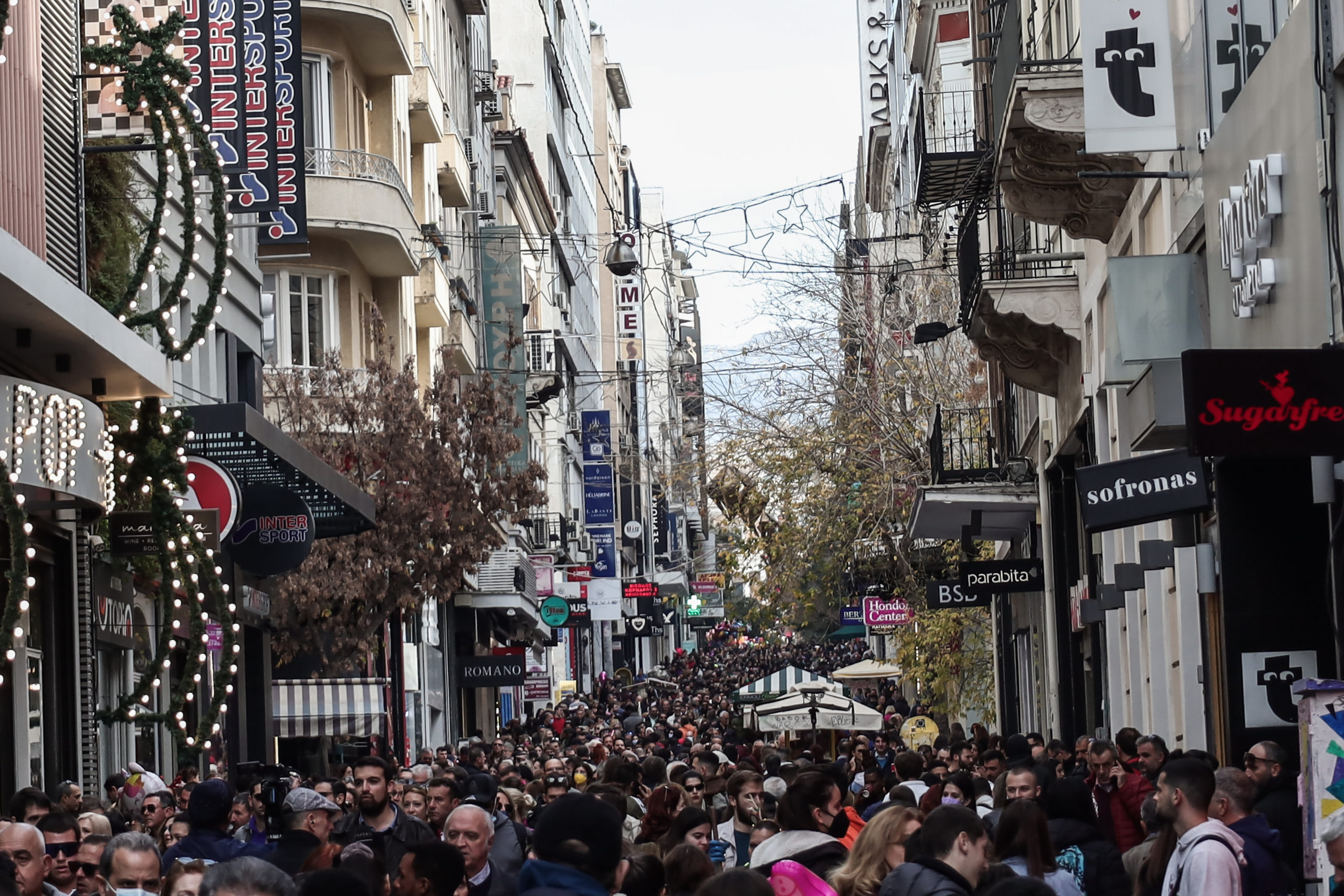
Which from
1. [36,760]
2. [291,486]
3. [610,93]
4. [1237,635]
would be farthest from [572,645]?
[1237,635]

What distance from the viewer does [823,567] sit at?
36844 millimetres

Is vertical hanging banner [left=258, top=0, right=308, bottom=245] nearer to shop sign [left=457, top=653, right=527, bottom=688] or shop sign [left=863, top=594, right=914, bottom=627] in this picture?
shop sign [left=863, top=594, right=914, bottom=627]

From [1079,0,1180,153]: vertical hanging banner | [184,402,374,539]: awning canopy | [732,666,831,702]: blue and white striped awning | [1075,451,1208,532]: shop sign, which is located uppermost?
[1079,0,1180,153]: vertical hanging banner

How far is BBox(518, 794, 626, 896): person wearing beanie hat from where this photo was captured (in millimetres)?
6309

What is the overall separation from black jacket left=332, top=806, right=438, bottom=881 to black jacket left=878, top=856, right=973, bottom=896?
169 inches

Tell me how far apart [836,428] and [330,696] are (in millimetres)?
9072

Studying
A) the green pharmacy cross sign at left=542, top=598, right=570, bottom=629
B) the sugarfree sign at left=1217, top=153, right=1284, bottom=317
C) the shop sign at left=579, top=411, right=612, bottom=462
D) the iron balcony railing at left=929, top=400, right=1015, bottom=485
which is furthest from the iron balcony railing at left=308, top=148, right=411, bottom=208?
the shop sign at left=579, top=411, right=612, bottom=462

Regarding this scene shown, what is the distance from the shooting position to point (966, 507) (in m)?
30.4

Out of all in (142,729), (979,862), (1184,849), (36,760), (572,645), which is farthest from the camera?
(572,645)

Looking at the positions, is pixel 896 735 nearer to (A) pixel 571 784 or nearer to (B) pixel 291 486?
(B) pixel 291 486

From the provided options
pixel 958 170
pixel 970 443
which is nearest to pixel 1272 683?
pixel 958 170

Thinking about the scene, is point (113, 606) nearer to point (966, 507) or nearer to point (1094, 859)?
point (966, 507)

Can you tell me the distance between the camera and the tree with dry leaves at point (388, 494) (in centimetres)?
3195

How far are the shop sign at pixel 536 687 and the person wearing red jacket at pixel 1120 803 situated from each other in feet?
168
